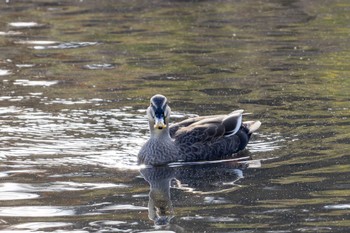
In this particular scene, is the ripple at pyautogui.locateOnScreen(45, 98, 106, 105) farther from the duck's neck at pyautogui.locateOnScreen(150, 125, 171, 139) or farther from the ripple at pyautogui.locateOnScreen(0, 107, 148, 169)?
the duck's neck at pyautogui.locateOnScreen(150, 125, 171, 139)

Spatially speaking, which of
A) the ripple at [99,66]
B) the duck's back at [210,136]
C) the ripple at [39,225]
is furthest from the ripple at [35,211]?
the ripple at [99,66]

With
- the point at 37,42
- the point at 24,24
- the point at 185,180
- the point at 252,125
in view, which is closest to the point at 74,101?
the point at 252,125

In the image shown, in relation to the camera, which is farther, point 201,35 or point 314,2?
point 314,2

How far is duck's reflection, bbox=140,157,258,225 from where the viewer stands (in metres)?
10.9

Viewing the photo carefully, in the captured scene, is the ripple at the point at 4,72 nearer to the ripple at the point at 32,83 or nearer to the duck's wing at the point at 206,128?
the ripple at the point at 32,83

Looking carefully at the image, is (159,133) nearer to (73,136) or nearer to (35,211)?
(73,136)

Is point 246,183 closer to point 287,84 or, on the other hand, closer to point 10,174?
point 10,174

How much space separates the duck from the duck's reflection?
0.50ft

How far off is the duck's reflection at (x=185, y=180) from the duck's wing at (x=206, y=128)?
0.40m

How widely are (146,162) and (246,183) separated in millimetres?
1729

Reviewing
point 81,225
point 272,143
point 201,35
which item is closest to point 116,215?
point 81,225

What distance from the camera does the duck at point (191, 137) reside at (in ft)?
42.8

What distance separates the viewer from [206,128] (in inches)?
535

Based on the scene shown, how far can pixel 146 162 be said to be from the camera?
13031 mm
